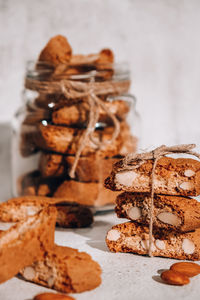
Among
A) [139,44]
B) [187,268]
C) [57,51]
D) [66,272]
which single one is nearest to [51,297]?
[66,272]

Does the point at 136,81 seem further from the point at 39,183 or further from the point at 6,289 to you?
the point at 6,289

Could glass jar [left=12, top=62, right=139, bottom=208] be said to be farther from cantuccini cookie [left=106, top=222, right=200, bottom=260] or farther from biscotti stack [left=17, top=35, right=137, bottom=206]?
cantuccini cookie [left=106, top=222, right=200, bottom=260]

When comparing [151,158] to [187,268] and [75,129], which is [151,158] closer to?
[187,268]

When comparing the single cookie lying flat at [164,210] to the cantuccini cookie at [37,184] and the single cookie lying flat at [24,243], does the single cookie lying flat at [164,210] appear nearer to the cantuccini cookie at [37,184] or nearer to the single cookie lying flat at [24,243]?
the single cookie lying flat at [24,243]

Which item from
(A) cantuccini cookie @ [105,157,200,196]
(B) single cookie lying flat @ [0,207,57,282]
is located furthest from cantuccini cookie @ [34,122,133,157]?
(B) single cookie lying flat @ [0,207,57,282]

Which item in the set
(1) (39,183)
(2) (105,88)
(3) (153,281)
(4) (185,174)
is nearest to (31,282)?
(3) (153,281)

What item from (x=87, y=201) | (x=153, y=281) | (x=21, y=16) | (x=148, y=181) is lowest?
(x=153, y=281)

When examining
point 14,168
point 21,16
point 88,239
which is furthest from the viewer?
point 21,16
